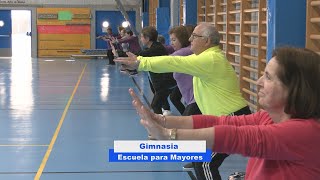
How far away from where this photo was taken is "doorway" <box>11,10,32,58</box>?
94.7 feet

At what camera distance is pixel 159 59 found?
12.6ft

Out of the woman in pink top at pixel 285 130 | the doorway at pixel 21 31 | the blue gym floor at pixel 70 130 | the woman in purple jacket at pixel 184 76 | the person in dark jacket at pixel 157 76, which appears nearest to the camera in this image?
the woman in pink top at pixel 285 130

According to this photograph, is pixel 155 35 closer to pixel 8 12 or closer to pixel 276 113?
pixel 276 113

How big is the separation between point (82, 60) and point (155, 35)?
17.5 m

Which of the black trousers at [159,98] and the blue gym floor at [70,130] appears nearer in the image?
the blue gym floor at [70,130]

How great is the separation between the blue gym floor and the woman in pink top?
4023 millimetres

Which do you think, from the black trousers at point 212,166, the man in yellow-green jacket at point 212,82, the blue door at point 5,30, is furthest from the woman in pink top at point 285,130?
the blue door at point 5,30

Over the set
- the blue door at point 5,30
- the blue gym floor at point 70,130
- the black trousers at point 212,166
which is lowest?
the blue gym floor at point 70,130

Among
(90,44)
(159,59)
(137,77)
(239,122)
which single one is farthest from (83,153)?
(90,44)

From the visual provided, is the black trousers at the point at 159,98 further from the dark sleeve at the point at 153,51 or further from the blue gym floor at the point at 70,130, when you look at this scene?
the dark sleeve at the point at 153,51

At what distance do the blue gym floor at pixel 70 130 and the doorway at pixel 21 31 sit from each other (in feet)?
42.1

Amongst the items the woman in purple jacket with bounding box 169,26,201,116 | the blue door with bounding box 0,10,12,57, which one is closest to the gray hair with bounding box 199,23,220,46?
the woman in purple jacket with bounding box 169,26,201,116

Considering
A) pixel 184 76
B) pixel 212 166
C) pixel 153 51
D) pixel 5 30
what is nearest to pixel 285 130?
pixel 212 166

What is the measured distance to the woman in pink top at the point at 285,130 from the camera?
1868 millimetres
